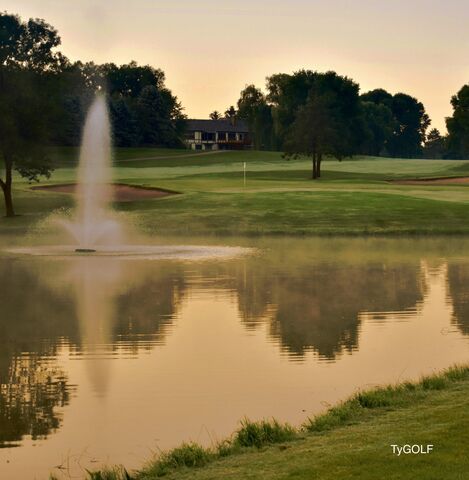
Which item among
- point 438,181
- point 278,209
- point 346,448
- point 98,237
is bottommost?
point 98,237

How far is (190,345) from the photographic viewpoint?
68.5 feet

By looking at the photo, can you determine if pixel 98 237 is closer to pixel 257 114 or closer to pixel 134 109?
pixel 134 109

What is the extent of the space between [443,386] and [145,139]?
14533 centimetres

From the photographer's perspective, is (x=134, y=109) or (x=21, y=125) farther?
(x=134, y=109)

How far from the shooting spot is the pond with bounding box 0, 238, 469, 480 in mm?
14086

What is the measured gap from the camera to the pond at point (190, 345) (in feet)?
46.2

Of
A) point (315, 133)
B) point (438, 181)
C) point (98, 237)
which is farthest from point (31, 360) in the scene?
point (315, 133)

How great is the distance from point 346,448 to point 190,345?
9474 millimetres

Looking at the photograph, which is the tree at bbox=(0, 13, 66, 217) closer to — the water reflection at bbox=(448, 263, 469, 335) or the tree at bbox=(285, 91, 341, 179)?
the tree at bbox=(285, 91, 341, 179)

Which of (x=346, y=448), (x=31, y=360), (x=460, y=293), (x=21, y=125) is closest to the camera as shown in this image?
(x=346, y=448)

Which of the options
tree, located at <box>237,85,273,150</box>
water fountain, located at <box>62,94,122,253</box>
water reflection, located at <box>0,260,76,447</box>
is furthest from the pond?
tree, located at <box>237,85,273,150</box>

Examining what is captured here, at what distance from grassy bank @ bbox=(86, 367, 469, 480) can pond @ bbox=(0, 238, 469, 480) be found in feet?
2.73

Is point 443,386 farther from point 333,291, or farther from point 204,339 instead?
point 333,291

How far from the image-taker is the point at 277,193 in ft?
242
